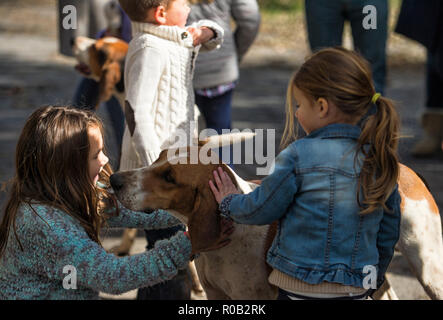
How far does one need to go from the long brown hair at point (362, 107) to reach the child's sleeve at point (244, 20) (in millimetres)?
2119

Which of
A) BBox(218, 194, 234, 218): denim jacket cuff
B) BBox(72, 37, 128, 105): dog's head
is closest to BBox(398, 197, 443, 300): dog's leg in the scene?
BBox(218, 194, 234, 218): denim jacket cuff

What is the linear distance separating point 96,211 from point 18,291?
1.34 ft

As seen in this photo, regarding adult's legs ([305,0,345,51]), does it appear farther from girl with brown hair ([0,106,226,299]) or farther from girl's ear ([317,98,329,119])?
girl with brown hair ([0,106,226,299])

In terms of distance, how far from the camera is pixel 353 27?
524cm

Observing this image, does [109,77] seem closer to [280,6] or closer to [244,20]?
[244,20]

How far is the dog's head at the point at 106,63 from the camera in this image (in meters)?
4.16

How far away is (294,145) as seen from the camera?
239 centimetres

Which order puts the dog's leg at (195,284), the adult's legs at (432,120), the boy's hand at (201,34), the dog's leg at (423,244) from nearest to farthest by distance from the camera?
1. the dog's leg at (423,244)
2. the boy's hand at (201,34)
3. the dog's leg at (195,284)
4. the adult's legs at (432,120)

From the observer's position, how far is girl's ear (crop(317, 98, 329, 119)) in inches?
94.5

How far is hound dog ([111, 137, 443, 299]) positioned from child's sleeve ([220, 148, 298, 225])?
15cm

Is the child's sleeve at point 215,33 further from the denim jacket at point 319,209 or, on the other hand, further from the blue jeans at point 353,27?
the blue jeans at point 353,27

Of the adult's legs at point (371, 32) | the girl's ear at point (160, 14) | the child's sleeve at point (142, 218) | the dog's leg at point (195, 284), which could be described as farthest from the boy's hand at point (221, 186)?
the adult's legs at point (371, 32)

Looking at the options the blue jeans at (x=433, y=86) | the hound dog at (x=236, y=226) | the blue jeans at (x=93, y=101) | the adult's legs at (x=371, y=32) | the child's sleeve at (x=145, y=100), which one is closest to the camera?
the hound dog at (x=236, y=226)

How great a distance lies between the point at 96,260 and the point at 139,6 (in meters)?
1.34
